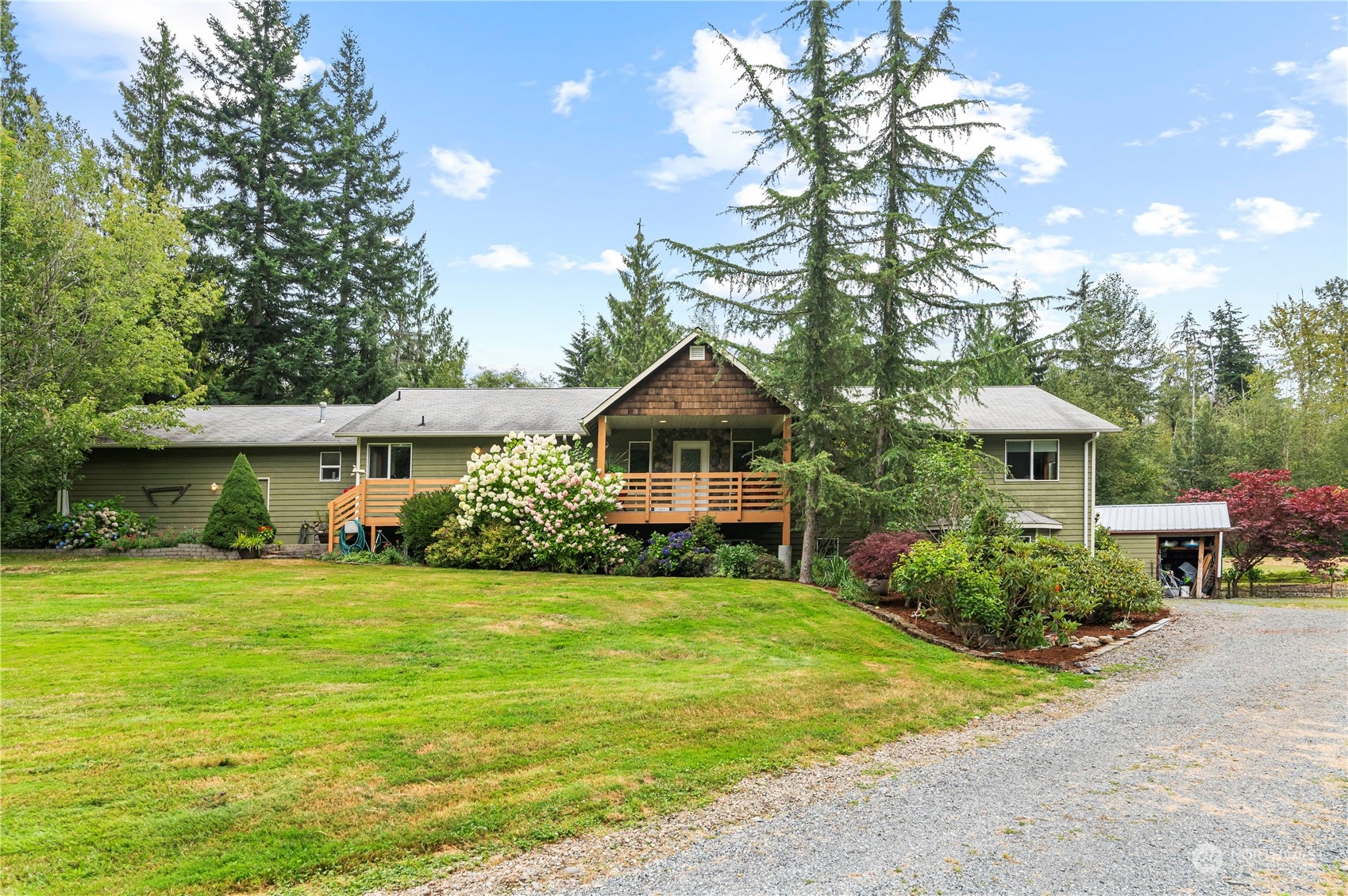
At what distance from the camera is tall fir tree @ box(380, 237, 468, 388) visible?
3916 cm

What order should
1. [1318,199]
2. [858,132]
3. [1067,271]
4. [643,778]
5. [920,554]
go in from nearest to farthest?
[643,778], [920,554], [1318,199], [858,132], [1067,271]

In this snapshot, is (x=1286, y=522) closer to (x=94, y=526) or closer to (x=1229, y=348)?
(x=94, y=526)

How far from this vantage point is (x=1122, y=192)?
2014 centimetres

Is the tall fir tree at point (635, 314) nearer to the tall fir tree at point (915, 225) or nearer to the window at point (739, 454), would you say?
the window at point (739, 454)

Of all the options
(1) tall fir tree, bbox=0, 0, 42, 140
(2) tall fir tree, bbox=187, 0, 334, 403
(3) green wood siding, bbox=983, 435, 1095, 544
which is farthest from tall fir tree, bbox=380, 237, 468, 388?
(3) green wood siding, bbox=983, 435, 1095, 544

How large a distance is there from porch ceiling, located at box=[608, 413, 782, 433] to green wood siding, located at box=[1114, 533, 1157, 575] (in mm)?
12568

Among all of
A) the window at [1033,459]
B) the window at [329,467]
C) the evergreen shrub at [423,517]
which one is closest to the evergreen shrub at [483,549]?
the evergreen shrub at [423,517]

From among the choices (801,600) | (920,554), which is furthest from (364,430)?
(920,554)

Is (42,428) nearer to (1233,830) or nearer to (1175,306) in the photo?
(1233,830)

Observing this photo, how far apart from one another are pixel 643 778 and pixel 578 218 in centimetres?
2843

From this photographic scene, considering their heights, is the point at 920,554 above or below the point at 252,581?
above

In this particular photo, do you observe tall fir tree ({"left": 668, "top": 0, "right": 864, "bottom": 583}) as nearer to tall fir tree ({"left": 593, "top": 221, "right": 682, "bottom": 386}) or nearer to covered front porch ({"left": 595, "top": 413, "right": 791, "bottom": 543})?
covered front porch ({"left": 595, "top": 413, "right": 791, "bottom": 543})

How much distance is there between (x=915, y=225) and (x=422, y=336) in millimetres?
31353

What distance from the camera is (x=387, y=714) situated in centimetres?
688
